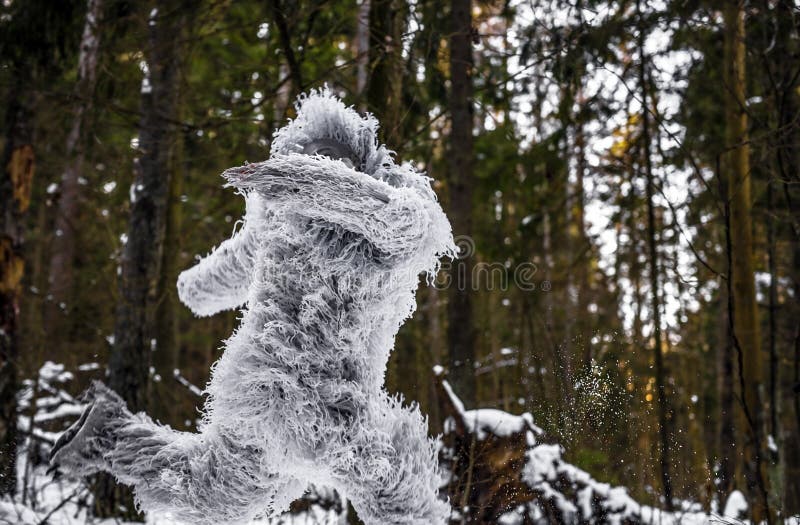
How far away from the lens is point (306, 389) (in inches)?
111

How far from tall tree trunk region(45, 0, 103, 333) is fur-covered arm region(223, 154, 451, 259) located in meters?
2.91

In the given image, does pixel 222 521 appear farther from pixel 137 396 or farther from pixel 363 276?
pixel 137 396

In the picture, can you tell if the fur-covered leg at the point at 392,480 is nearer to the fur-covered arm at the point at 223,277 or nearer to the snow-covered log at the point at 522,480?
the fur-covered arm at the point at 223,277

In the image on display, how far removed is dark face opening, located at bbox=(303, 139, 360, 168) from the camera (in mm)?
3123

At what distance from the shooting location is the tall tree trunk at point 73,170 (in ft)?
19.2

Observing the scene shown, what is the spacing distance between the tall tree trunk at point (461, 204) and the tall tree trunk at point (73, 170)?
9.53 ft

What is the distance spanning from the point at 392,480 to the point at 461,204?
11.9 feet

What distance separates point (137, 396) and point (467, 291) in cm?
276

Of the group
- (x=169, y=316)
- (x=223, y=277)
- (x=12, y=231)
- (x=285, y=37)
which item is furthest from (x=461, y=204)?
(x=169, y=316)

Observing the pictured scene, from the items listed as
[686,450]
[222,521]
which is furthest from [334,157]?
[686,450]

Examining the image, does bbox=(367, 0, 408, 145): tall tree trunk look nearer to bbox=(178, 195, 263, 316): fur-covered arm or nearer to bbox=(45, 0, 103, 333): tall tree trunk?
bbox=(178, 195, 263, 316): fur-covered arm

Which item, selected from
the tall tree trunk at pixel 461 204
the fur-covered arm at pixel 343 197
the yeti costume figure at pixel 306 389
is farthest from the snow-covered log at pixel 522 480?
the fur-covered arm at pixel 343 197

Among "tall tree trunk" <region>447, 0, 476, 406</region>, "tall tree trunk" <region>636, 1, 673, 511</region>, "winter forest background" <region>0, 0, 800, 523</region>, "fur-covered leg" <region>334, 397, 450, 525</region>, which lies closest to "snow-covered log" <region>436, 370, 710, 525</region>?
"winter forest background" <region>0, 0, 800, 523</region>

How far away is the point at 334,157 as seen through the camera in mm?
3150
